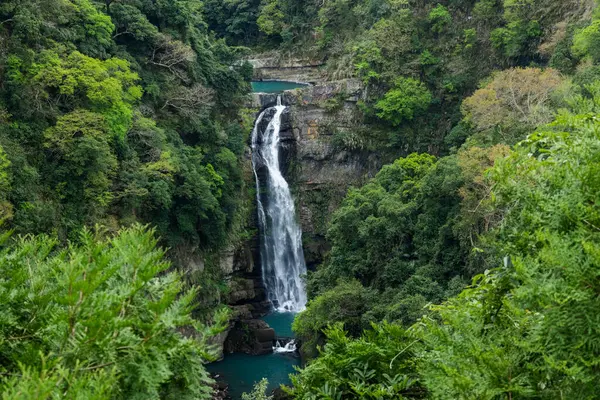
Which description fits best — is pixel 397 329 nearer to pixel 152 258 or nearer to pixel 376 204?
pixel 152 258

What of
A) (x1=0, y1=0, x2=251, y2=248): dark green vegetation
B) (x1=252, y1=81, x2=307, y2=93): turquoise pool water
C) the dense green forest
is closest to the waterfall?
the dense green forest

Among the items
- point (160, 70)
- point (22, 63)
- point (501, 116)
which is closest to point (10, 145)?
point (22, 63)

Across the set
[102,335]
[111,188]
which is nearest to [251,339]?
[111,188]

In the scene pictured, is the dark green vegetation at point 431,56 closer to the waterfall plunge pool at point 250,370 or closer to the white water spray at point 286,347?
the white water spray at point 286,347

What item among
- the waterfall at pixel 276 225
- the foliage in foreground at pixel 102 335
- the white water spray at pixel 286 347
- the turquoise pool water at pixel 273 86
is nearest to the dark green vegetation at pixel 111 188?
the foliage in foreground at pixel 102 335

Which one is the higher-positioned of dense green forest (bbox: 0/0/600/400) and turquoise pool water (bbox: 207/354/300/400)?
dense green forest (bbox: 0/0/600/400)

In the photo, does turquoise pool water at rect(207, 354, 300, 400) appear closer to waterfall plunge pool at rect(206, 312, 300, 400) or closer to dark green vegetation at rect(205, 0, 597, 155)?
waterfall plunge pool at rect(206, 312, 300, 400)
